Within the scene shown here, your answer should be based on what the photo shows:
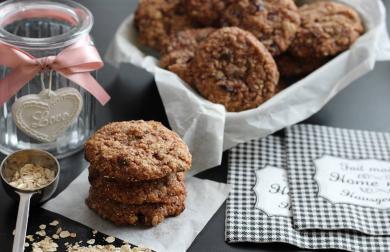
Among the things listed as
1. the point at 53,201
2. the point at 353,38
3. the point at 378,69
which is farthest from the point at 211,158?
the point at 378,69

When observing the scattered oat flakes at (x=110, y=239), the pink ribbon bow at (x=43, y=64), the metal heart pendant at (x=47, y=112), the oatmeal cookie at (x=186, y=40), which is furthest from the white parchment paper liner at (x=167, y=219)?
the oatmeal cookie at (x=186, y=40)

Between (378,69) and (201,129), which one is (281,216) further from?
(378,69)

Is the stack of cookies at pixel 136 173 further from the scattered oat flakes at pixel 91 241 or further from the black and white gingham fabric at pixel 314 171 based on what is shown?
the black and white gingham fabric at pixel 314 171

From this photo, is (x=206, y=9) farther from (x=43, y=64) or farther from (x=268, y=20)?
(x=43, y=64)

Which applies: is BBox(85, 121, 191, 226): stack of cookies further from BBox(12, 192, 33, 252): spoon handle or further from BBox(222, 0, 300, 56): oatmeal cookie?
BBox(222, 0, 300, 56): oatmeal cookie

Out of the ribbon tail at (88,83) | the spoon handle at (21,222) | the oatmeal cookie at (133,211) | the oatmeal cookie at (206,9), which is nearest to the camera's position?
the spoon handle at (21,222)

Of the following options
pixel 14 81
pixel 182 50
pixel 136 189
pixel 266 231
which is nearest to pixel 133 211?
pixel 136 189

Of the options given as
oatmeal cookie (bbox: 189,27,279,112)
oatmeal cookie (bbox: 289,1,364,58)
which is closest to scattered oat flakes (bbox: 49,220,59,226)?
oatmeal cookie (bbox: 189,27,279,112)
